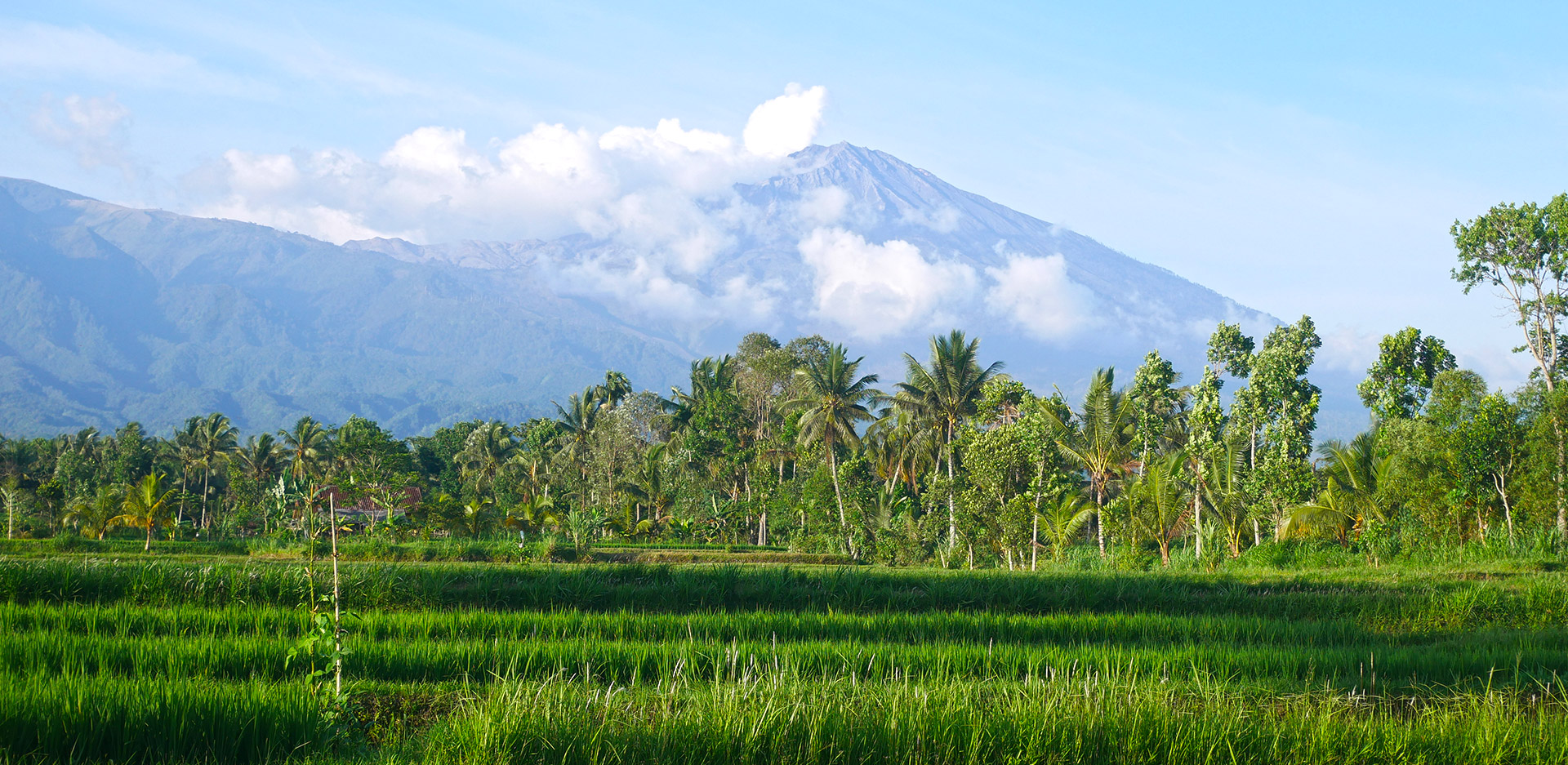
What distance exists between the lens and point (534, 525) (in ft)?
120

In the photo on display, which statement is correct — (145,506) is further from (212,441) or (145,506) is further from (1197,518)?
(1197,518)

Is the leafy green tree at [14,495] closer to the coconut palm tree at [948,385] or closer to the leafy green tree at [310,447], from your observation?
the leafy green tree at [310,447]

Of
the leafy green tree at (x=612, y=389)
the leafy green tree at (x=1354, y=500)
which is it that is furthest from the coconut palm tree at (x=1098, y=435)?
the leafy green tree at (x=612, y=389)

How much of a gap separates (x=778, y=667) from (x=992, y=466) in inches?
822

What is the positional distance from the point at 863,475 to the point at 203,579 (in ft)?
82.8

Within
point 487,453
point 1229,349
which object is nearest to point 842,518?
point 1229,349

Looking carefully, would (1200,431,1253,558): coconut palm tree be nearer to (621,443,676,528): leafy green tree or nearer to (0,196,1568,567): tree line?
(0,196,1568,567): tree line

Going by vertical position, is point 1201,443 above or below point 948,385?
below

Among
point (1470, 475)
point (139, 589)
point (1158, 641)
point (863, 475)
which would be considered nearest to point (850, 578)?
point (1158, 641)

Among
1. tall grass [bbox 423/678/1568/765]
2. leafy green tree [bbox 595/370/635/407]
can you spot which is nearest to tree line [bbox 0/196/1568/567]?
tall grass [bbox 423/678/1568/765]

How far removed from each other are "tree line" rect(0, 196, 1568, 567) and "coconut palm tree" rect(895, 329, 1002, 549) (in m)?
0.10

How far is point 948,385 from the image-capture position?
32.5 m

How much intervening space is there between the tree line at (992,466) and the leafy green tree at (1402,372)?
66 mm

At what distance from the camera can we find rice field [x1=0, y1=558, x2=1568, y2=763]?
5785 mm
